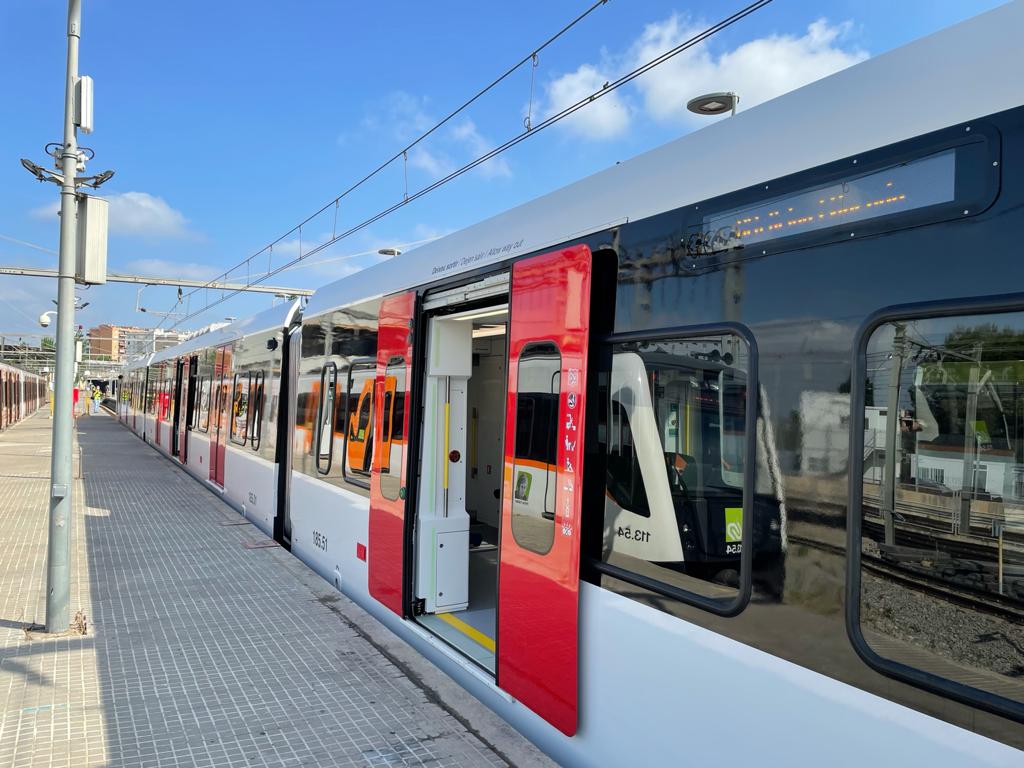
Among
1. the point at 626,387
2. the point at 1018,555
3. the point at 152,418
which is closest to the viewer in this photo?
the point at 1018,555

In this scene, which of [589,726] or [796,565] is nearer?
[796,565]

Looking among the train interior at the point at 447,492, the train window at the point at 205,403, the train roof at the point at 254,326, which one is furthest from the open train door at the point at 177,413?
the train interior at the point at 447,492

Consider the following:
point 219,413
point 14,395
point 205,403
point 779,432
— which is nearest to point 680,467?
point 779,432

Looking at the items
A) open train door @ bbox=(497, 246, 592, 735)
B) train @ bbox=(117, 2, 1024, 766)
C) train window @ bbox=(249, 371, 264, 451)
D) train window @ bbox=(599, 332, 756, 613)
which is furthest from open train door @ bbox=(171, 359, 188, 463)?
train window @ bbox=(599, 332, 756, 613)

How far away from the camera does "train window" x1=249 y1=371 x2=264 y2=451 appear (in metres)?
10.9

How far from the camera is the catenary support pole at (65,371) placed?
606 cm

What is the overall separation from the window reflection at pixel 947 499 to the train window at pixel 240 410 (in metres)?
10.6

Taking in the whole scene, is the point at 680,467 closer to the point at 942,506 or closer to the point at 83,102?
the point at 942,506

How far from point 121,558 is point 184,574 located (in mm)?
1271

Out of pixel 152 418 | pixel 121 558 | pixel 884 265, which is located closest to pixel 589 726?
pixel 884 265

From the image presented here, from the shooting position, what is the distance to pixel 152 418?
26062 millimetres

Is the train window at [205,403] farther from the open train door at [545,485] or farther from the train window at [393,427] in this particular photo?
the open train door at [545,485]

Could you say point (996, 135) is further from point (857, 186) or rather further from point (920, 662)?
point (920, 662)

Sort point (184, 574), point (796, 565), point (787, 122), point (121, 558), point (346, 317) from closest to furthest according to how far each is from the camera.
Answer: point (796, 565) → point (787, 122) → point (346, 317) → point (184, 574) → point (121, 558)
